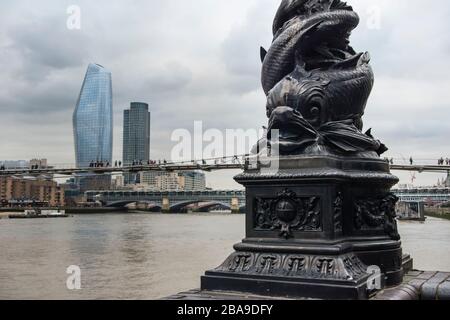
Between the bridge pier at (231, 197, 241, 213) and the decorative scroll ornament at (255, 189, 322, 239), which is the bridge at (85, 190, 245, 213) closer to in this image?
the bridge pier at (231, 197, 241, 213)

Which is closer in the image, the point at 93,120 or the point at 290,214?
the point at 290,214

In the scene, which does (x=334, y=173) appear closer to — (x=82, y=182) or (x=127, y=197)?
(x=127, y=197)

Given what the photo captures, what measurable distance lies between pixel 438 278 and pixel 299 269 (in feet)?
5.26

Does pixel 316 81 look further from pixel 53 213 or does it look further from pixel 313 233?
pixel 53 213

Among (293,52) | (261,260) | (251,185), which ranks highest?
(293,52)

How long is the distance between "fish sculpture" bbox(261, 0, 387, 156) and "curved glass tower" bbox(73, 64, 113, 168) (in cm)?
7855

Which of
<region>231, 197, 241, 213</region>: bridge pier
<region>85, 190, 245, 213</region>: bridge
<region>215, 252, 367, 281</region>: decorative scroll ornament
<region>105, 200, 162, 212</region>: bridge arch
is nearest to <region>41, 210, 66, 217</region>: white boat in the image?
<region>105, 200, 162, 212</region>: bridge arch

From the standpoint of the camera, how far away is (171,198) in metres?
75.3

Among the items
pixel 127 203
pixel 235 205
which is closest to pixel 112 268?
pixel 235 205

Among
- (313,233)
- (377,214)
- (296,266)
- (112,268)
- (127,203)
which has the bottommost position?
(112,268)

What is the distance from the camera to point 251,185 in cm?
508

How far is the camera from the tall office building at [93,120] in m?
83.1

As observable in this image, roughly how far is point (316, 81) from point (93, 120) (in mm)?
84635
